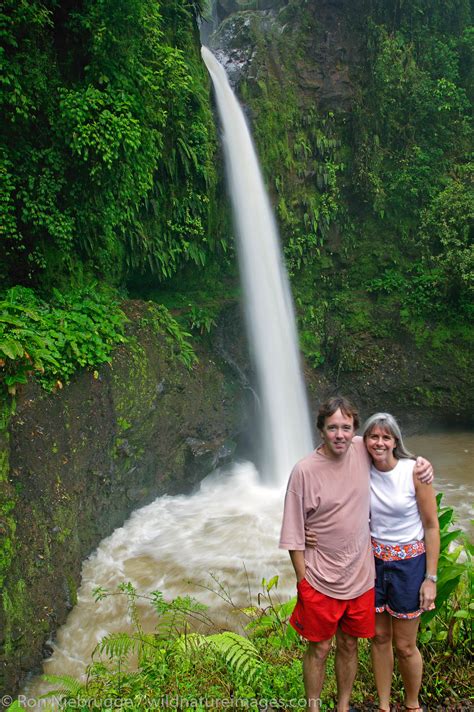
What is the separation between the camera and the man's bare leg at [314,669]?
2.63 metres

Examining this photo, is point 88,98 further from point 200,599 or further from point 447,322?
point 447,322

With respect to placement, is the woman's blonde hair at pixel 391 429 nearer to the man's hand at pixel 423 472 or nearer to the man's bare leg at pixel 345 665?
the man's hand at pixel 423 472

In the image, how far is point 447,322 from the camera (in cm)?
1197

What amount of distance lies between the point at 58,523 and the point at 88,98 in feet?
17.6

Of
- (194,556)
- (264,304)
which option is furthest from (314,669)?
(264,304)

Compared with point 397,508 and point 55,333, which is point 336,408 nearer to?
point 397,508

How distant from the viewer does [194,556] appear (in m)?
6.45

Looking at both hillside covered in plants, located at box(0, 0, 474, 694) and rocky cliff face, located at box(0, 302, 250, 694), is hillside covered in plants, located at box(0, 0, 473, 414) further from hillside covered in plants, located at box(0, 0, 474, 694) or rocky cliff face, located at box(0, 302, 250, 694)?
rocky cliff face, located at box(0, 302, 250, 694)

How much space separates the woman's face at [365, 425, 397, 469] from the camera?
266cm

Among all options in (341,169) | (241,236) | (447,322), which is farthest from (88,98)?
(447,322)

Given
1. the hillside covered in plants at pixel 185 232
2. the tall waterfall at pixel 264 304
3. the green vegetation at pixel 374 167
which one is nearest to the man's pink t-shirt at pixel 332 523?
the hillside covered in plants at pixel 185 232

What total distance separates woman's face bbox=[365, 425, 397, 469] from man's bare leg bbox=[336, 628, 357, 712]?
1.00 m

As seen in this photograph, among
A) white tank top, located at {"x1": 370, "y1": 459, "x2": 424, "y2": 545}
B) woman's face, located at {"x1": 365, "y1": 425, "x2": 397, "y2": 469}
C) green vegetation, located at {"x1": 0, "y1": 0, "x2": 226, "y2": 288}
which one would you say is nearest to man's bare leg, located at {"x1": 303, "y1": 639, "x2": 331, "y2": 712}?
white tank top, located at {"x1": 370, "y1": 459, "x2": 424, "y2": 545}

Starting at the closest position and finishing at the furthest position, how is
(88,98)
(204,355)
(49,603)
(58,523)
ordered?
(49,603)
(58,523)
(88,98)
(204,355)
